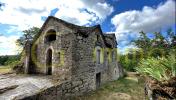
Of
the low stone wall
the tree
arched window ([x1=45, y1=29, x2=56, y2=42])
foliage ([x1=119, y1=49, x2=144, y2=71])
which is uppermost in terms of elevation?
the tree

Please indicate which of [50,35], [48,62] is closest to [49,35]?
[50,35]

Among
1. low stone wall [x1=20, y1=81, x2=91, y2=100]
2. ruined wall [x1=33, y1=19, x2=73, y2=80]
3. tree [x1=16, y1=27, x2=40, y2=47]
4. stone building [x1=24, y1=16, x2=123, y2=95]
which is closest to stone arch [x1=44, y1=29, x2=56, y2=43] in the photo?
stone building [x1=24, y1=16, x2=123, y2=95]

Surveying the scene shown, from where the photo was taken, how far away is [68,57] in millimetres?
12297

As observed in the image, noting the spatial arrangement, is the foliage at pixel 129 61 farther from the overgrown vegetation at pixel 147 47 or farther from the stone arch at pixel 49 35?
the stone arch at pixel 49 35

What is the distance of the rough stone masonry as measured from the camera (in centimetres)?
1195

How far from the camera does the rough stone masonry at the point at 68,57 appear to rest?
39.2 ft

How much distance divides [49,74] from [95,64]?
443cm

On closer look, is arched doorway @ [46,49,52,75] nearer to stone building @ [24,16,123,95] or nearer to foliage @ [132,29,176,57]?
stone building @ [24,16,123,95]

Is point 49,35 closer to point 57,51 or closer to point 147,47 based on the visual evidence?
point 57,51

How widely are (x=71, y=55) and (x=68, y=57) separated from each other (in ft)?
1.02

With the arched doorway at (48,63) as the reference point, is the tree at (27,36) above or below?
above

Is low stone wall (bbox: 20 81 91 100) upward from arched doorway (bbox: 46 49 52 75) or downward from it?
downward

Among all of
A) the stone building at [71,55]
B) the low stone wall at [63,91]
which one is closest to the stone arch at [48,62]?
the stone building at [71,55]

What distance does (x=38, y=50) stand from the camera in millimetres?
16531
